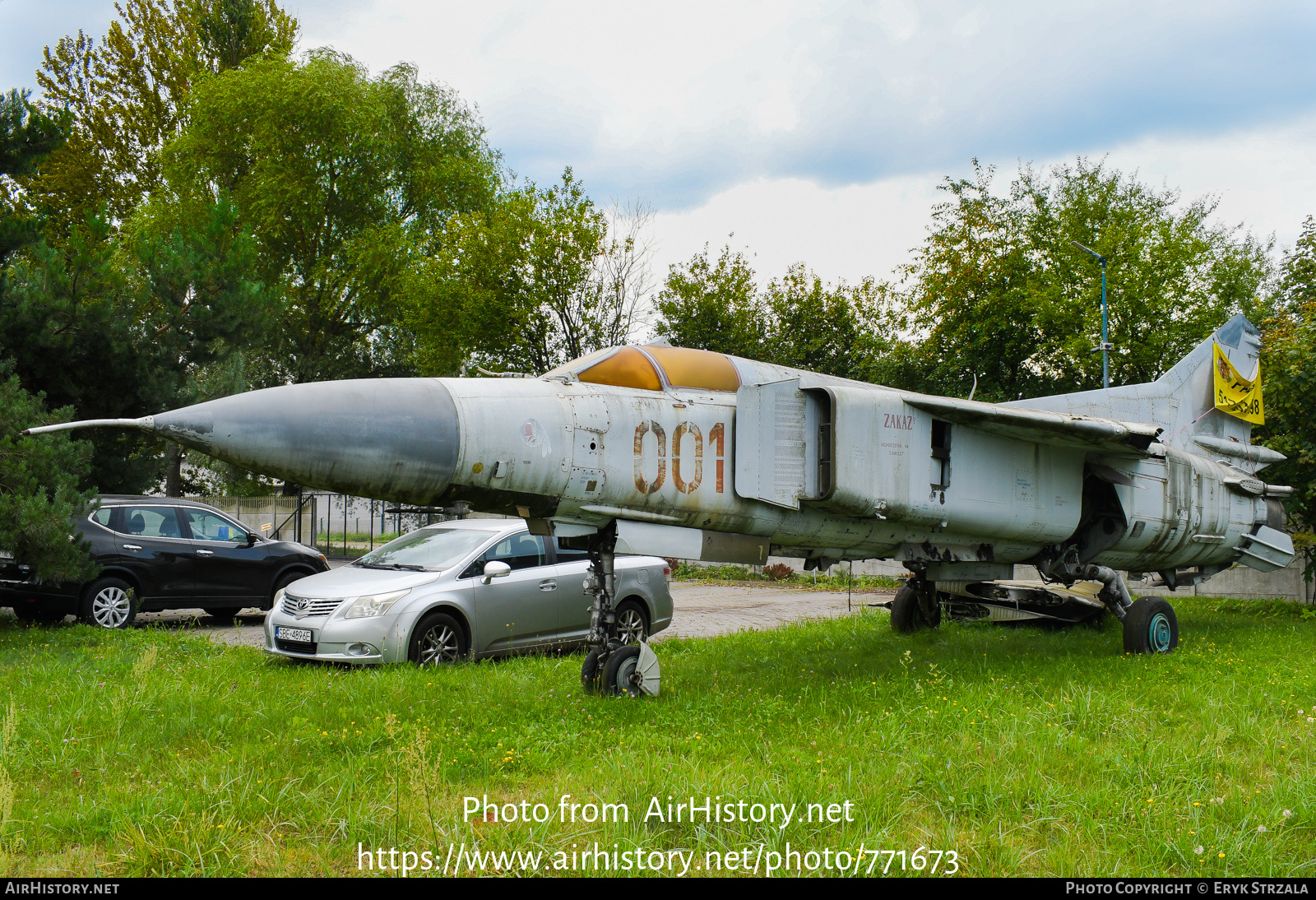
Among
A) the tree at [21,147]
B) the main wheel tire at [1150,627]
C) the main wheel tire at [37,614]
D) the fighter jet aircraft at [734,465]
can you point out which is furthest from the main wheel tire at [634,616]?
the tree at [21,147]

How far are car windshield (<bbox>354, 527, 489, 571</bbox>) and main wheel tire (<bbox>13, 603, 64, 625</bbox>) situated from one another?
432 cm

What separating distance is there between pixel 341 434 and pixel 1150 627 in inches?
317

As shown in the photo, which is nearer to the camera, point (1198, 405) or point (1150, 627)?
point (1150, 627)

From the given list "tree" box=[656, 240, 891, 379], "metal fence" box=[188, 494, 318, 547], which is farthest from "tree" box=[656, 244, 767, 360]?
"metal fence" box=[188, 494, 318, 547]

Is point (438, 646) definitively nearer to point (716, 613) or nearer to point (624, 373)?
point (624, 373)

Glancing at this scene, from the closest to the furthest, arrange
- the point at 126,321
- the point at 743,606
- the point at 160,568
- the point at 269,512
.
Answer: the point at 160,568, the point at 126,321, the point at 743,606, the point at 269,512

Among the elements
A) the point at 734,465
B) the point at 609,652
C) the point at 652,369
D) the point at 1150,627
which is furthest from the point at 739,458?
the point at 1150,627

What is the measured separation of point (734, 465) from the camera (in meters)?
6.42

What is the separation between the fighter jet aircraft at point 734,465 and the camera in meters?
5.07

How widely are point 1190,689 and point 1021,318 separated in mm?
21185

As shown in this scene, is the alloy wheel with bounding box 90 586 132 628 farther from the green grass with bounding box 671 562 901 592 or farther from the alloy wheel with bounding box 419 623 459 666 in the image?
the green grass with bounding box 671 562 901 592

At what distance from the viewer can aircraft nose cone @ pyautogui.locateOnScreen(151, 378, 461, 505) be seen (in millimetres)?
4660

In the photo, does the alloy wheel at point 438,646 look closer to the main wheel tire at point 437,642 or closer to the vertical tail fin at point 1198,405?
the main wheel tire at point 437,642

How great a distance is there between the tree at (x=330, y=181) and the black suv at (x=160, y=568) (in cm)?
1540
